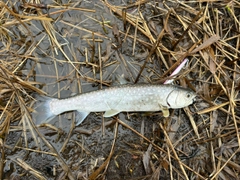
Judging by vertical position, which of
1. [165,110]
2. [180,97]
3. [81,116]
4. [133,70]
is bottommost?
[81,116]

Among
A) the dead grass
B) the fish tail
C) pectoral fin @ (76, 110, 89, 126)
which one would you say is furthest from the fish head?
the fish tail

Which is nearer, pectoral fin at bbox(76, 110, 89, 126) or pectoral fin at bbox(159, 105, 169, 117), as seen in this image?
pectoral fin at bbox(159, 105, 169, 117)

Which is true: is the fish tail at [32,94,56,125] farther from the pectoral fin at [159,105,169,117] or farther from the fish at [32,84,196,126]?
the pectoral fin at [159,105,169,117]

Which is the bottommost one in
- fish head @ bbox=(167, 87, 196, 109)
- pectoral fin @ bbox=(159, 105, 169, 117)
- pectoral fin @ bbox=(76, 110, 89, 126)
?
pectoral fin @ bbox=(76, 110, 89, 126)

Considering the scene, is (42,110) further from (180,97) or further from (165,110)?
(180,97)

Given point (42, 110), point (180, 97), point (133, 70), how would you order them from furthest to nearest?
point (133, 70) < point (42, 110) < point (180, 97)

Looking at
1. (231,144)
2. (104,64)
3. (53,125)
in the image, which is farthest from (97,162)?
(231,144)

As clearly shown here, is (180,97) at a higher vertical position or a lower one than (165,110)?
higher

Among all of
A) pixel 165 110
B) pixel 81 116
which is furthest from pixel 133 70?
pixel 81 116
